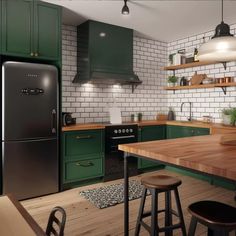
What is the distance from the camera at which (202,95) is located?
15.4 ft

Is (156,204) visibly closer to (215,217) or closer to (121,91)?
(215,217)

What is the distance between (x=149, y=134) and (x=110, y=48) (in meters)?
1.70

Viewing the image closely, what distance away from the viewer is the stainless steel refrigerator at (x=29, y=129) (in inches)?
117

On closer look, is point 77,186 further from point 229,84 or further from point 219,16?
point 219,16

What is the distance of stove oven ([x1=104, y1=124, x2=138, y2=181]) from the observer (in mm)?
3867

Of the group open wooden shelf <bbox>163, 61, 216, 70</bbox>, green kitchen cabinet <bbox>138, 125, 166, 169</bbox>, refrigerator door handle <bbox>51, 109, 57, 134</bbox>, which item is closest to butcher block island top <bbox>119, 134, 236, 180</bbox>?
refrigerator door handle <bbox>51, 109, 57, 134</bbox>

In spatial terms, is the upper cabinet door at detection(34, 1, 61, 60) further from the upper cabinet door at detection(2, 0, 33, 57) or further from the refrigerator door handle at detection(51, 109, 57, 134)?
the refrigerator door handle at detection(51, 109, 57, 134)

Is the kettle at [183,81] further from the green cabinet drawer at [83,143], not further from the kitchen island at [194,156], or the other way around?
the kitchen island at [194,156]

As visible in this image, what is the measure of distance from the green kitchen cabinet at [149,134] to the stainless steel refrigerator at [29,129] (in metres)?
→ 1.61

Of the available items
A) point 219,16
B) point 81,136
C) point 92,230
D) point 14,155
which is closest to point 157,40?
point 219,16

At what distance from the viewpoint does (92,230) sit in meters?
2.42

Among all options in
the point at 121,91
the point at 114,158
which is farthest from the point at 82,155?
the point at 121,91

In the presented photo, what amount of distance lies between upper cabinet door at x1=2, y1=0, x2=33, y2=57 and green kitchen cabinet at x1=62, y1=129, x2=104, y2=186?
1285 millimetres

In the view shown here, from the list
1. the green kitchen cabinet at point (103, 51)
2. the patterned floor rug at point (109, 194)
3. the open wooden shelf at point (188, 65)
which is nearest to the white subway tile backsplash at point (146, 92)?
the open wooden shelf at point (188, 65)
